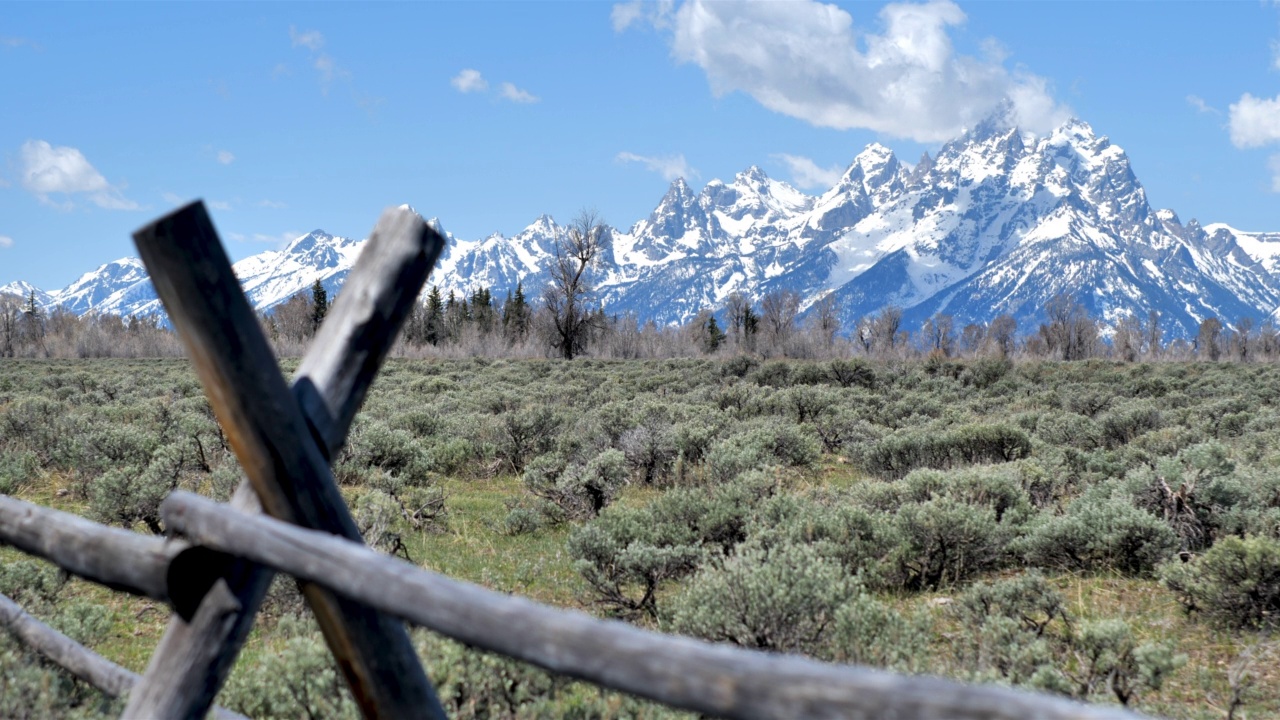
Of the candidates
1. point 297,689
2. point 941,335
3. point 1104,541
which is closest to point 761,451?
point 1104,541

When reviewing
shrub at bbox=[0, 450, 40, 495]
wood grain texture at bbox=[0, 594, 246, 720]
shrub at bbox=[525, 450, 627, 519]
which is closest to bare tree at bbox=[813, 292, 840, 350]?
shrub at bbox=[525, 450, 627, 519]

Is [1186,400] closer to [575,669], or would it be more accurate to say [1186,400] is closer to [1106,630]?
[1106,630]

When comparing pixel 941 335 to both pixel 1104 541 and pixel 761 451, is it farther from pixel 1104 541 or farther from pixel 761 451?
pixel 1104 541

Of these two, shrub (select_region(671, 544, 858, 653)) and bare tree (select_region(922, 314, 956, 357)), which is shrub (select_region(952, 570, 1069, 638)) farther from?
bare tree (select_region(922, 314, 956, 357))

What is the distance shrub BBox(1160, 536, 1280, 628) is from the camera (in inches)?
226

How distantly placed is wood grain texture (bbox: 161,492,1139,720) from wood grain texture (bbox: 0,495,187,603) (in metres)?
0.16

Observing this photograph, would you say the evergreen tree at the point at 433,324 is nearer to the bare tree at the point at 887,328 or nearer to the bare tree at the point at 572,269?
the bare tree at the point at 572,269

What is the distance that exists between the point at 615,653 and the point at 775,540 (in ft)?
17.1

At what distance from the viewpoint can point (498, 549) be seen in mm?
8555

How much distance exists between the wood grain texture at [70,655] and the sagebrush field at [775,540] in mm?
100

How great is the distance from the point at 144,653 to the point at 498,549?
353cm

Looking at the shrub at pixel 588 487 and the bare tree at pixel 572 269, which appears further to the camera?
the bare tree at pixel 572 269

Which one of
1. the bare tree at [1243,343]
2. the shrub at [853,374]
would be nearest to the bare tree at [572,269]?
the shrub at [853,374]

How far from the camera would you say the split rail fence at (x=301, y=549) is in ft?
6.57
